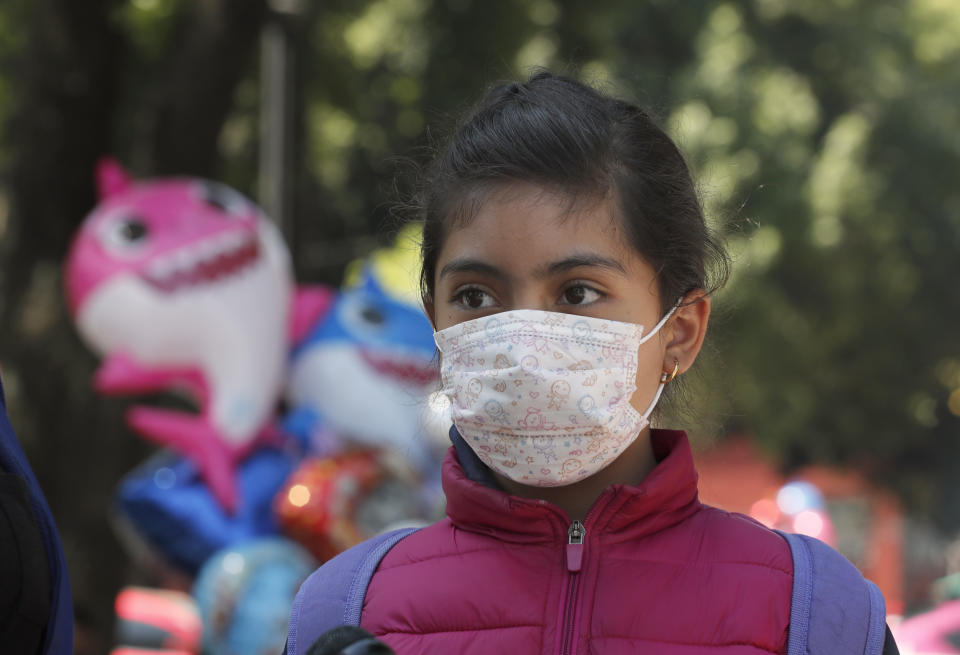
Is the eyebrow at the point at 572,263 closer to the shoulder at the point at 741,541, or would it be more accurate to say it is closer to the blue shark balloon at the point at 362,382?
the shoulder at the point at 741,541

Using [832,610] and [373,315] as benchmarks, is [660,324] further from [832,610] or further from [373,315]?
[373,315]

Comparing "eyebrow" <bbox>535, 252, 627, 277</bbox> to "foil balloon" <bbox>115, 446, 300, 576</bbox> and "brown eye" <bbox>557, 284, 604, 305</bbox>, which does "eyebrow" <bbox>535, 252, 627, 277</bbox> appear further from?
"foil balloon" <bbox>115, 446, 300, 576</bbox>

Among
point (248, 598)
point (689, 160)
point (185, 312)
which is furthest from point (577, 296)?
point (185, 312)

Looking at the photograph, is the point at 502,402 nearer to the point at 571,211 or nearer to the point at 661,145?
the point at 571,211

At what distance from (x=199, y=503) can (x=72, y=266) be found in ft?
4.34

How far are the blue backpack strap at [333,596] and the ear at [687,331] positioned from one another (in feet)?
1.73

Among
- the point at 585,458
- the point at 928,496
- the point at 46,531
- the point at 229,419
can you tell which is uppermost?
the point at 585,458

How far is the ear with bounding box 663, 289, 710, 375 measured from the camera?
1.91 meters

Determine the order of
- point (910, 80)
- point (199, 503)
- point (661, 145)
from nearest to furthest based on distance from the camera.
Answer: point (661, 145), point (199, 503), point (910, 80)

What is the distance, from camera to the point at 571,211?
1.76 meters

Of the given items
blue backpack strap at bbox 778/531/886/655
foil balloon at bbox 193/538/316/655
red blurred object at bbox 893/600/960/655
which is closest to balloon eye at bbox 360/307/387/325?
foil balloon at bbox 193/538/316/655

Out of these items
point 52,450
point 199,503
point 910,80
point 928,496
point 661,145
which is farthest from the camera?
point 928,496

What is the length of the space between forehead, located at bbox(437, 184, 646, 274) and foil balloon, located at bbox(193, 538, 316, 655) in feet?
11.0

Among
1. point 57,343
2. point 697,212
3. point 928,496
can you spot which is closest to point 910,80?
point 928,496
